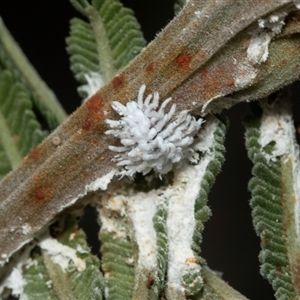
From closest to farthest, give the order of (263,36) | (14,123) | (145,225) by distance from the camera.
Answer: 1. (263,36)
2. (145,225)
3. (14,123)

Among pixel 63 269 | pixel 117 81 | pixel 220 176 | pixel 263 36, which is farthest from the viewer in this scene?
pixel 220 176

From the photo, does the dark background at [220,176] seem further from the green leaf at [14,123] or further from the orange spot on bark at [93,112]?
the orange spot on bark at [93,112]

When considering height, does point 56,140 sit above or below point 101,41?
below

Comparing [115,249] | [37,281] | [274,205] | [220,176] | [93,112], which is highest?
[220,176]

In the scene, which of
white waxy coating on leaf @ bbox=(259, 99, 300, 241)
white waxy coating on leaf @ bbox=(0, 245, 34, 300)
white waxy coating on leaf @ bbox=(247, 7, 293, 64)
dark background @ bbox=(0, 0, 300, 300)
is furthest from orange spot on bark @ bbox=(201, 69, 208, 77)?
dark background @ bbox=(0, 0, 300, 300)

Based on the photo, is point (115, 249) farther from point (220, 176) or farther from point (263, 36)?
point (220, 176)

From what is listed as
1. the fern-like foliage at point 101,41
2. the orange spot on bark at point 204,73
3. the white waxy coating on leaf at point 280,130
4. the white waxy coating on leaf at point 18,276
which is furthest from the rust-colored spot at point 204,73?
the white waxy coating on leaf at point 18,276

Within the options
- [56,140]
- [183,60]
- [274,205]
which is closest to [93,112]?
[56,140]
